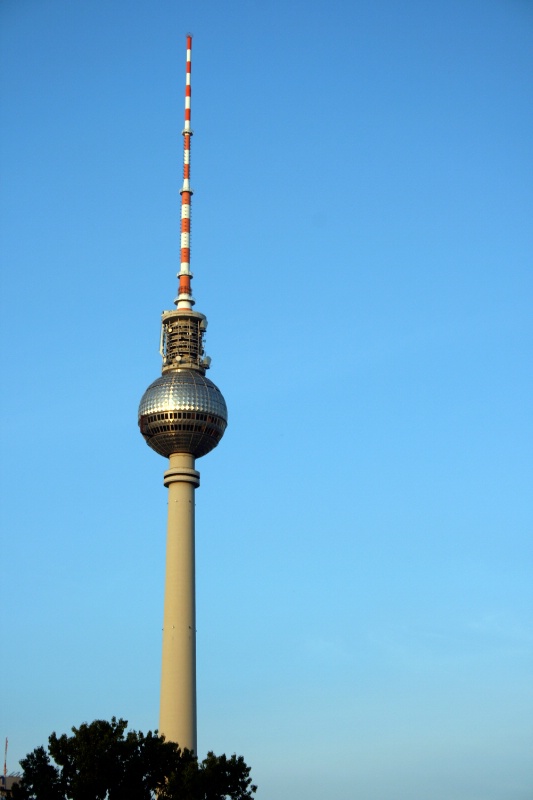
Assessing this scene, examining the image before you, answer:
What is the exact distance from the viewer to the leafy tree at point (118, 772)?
98.6m

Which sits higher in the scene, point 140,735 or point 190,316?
point 190,316

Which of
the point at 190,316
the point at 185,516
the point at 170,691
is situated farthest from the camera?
the point at 190,316

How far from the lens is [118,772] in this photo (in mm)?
99500

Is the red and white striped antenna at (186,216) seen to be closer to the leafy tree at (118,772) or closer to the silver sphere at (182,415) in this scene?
the silver sphere at (182,415)

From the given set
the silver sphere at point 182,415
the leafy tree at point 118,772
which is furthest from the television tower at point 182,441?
the leafy tree at point 118,772

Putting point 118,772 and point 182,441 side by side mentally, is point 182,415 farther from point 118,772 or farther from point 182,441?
point 118,772

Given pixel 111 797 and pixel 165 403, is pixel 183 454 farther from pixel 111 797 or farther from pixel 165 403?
pixel 111 797

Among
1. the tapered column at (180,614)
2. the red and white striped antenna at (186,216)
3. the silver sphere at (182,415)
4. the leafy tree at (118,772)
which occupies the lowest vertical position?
the leafy tree at (118,772)

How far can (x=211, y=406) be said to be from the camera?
148m

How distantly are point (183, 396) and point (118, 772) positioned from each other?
56.3 meters

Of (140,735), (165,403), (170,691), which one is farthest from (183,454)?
(140,735)

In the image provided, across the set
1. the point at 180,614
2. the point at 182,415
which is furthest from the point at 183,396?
the point at 180,614

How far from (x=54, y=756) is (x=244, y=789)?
15626 millimetres

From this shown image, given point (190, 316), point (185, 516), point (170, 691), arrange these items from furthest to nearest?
point (190, 316), point (185, 516), point (170, 691)
